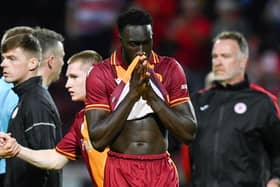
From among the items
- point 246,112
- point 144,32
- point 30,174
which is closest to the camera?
point 144,32

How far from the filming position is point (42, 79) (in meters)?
6.82

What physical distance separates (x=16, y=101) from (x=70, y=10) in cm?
603

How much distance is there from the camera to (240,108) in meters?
7.41

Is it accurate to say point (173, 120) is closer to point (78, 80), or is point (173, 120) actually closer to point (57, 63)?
point (78, 80)

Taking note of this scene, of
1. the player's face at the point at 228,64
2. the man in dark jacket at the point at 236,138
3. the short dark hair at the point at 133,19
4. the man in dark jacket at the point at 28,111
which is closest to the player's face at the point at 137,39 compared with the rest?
the short dark hair at the point at 133,19

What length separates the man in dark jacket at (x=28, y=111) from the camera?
6.44m

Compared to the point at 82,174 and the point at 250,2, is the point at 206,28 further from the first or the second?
the point at 82,174

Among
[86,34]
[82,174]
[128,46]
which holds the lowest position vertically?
[82,174]

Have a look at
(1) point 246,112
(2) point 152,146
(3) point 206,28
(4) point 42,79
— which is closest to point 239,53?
(1) point 246,112

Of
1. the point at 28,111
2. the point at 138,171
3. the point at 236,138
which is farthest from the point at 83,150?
the point at 236,138

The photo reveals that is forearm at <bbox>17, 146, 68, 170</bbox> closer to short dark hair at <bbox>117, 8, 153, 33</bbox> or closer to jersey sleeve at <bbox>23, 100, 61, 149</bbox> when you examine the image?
jersey sleeve at <bbox>23, 100, 61, 149</bbox>

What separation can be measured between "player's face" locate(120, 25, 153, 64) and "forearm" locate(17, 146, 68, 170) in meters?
1.09

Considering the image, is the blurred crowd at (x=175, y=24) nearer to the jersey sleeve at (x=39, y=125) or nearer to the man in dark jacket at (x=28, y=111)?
the man in dark jacket at (x=28, y=111)

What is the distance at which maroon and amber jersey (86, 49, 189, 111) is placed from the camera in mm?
5547
